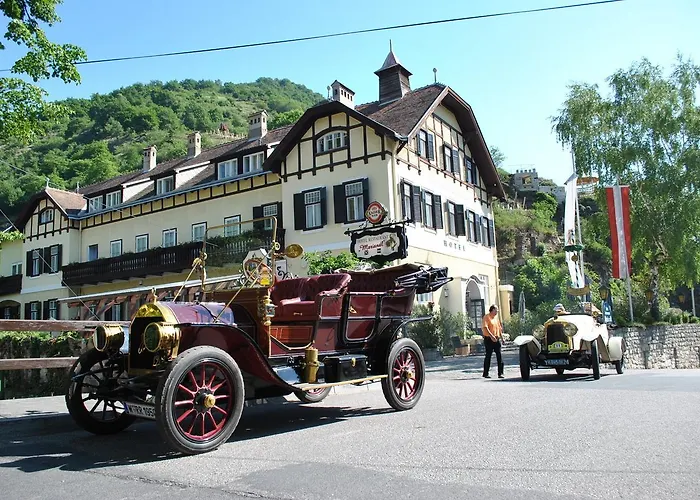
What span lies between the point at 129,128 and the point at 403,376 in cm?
10372

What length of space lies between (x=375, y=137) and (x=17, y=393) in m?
14.5

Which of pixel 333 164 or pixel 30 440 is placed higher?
pixel 333 164

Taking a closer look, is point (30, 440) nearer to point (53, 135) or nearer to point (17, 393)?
point (17, 393)

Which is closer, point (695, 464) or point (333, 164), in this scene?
point (695, 464)

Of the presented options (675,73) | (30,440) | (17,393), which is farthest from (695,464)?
(675,73)

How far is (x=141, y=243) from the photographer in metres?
31.5

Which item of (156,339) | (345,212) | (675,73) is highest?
(675,73)

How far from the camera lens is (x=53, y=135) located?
106m

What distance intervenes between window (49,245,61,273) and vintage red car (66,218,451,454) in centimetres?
3057

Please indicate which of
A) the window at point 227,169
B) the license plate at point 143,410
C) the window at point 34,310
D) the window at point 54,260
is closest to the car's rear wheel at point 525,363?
the license plate at point 143,410

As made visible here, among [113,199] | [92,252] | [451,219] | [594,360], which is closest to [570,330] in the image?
[594,360]

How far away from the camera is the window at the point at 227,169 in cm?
2831

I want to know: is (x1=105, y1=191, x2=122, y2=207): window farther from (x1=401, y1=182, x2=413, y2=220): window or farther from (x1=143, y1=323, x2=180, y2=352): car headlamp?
(x1=143, y1=323, x2=180, y2=352): car headlamp

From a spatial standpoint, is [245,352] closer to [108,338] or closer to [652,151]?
[108,338]
